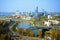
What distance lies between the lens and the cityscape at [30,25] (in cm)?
206

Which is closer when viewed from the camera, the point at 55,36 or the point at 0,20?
the point at 55,36

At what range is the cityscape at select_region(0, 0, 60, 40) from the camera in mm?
2061

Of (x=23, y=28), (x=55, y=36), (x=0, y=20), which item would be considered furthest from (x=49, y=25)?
(x=0, y=20)

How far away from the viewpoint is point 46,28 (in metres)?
2.08

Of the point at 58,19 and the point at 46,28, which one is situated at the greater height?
the point at 58,19

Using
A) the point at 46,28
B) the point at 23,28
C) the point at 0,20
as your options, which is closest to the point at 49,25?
the point at 46,28

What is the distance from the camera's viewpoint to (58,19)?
2.11 metres

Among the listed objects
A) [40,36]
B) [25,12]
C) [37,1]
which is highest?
[37,1]

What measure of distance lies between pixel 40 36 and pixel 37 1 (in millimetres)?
565

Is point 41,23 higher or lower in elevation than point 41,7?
lower

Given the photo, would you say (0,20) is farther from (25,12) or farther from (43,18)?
(43,18)

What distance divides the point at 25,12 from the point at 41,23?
0.31 m

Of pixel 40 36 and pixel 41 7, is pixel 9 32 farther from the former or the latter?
pixel 41 7

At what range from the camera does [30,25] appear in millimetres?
2115
